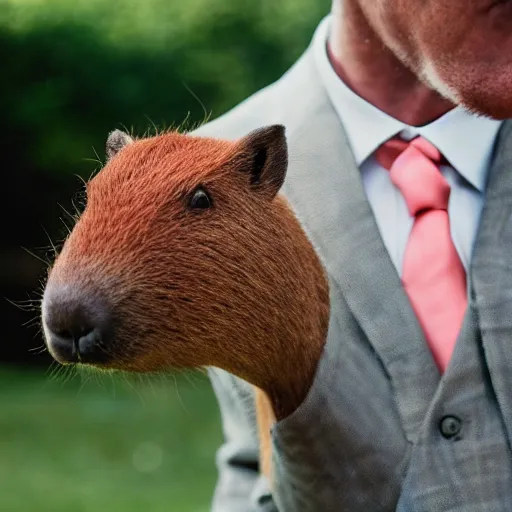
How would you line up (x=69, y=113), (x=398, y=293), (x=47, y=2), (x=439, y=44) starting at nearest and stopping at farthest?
(x=439, y=44) → (x=398, y=293) → (x=47, y=2) → (x=69, y=113)

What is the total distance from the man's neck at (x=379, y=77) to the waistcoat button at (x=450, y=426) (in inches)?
10.4

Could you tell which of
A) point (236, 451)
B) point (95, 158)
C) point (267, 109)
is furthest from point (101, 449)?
point (267, 109)

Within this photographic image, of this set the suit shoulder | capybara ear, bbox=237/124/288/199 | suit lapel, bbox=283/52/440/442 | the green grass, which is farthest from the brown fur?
the green grass

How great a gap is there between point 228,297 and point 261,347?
0.14ft

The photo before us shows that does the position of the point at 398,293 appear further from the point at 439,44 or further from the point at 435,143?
the point at 439,44

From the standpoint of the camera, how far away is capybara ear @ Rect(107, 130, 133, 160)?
0.69 metres

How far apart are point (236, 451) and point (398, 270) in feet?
0.95

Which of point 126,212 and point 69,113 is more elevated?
point 126,212

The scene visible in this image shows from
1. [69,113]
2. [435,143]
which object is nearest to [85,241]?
[435,143]

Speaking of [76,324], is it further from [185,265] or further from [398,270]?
[398,270]

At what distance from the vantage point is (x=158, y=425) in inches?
159

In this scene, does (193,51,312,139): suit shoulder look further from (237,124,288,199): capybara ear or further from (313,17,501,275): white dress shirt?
(237,124,288,199): capybara ear

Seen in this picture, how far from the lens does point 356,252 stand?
2.96 feet

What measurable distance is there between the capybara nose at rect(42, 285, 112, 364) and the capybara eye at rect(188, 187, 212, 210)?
0.29ft
